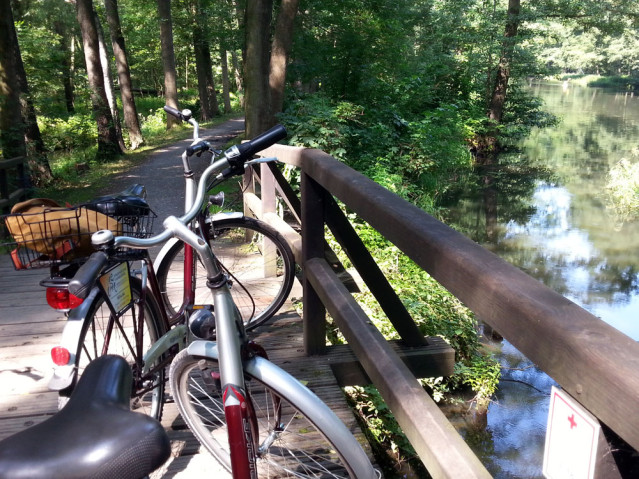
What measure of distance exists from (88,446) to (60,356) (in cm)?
105

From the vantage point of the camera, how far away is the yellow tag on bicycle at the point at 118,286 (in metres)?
2.22

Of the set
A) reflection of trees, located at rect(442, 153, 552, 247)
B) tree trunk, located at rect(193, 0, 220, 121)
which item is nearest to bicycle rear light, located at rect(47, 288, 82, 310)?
reflection of trees, located at rect(442, 153, 552, 247)

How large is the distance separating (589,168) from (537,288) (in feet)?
64.5

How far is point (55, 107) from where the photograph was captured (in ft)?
38.3

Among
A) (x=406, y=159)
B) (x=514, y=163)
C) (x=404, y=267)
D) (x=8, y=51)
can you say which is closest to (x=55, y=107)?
(x=8, y=51)

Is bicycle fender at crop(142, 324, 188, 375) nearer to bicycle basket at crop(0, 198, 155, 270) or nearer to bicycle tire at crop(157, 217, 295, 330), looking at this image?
bicycle tire at crop(157, 217, 295, 330)

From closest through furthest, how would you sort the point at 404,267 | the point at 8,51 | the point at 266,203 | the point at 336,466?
1. the point at 336,466
2. the point at 266,203
3. the point at 404,267
4. the point at 8,51

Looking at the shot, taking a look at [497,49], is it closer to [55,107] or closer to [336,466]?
[55,107]

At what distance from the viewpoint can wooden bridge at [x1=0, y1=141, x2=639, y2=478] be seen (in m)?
0.87

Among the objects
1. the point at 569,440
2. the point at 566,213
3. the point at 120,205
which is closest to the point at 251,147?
the point at 120,205

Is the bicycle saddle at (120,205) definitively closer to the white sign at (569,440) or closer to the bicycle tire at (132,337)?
the bicycle tire at (132,337)

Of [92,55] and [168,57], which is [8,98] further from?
[168,57]

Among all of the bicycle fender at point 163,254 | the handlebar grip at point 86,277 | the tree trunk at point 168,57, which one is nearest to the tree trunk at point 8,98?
the bicycle fender at point 163,254

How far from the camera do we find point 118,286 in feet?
7.57
